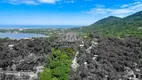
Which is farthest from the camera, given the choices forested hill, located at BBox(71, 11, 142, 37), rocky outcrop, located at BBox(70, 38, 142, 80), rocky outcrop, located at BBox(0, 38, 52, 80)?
forested hill, located at BBox(71, 11, 142, 37)

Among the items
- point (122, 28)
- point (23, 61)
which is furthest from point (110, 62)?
point (122, 28)

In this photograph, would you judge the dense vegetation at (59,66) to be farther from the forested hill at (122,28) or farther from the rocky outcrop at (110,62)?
the forested hill at (122,28)

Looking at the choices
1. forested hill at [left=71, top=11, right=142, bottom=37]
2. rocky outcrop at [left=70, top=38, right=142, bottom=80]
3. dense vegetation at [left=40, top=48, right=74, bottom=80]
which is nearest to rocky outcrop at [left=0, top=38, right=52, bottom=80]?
dense vegetation at [left=40, top=48, right=74, bottom=80]

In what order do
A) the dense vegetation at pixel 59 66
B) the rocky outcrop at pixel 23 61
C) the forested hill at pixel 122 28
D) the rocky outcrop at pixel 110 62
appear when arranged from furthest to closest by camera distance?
1. the forested hill at pixel 122 28
2. the rocky outcrop at pixel 110 62
3. the rocky outcrop at pixel 23 61
4. the dense vegetation at pixel 59 66

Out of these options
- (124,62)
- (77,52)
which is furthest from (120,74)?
(77,52)

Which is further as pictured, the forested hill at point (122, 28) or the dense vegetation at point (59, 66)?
the forested hill at point (122, 28)

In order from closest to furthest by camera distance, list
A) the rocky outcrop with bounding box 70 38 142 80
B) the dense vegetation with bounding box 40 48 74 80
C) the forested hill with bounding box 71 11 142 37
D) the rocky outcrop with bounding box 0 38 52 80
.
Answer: the dense vegetation with bounding box 40 48 74 80
the rocky outcrop with bounding box 0 38 52 80
the rocky outcrop with bounding box 70 38 142 80
the forested hill with bounding box 71 11 142 37

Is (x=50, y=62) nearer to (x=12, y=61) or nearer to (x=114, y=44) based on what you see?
(x=12, y=61)

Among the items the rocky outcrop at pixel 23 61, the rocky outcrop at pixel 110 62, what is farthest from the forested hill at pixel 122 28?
the rocky outcrop at pixel 23 61

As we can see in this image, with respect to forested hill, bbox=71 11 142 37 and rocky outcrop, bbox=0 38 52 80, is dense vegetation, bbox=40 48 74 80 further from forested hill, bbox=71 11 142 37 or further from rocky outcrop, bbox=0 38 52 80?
forested hill, bbox=71 11 142 37
